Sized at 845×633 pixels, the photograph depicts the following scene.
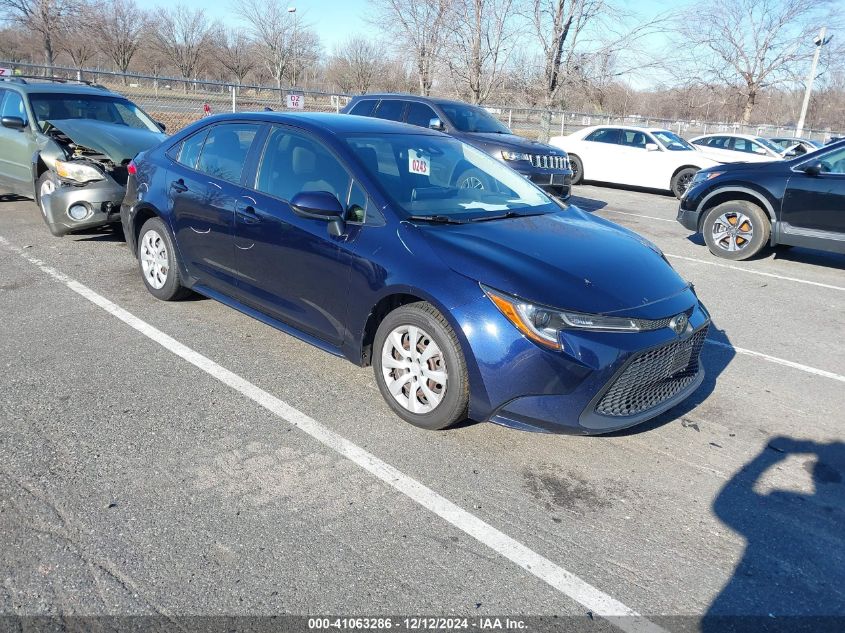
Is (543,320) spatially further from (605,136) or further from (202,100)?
(202,100)

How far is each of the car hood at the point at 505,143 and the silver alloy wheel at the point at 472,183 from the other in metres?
5.85

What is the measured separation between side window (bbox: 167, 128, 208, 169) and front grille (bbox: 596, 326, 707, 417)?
3585mm

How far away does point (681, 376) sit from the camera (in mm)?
3822

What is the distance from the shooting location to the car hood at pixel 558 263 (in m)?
3.36

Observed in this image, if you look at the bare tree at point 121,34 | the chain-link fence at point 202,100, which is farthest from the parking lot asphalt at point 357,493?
the bare tree at point 121,34

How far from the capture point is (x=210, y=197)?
4.79 metres

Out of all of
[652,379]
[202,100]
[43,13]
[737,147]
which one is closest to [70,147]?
[652,379]

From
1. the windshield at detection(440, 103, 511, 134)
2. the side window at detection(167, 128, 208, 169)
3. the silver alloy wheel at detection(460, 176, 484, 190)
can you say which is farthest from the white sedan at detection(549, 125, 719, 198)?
the side window at detection(167, 128, 208, 169)

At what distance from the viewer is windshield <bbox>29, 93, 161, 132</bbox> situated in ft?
27.0

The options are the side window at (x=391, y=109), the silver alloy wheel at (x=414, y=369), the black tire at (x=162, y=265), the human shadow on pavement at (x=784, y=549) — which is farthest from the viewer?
the side window at (x=391, y=109)

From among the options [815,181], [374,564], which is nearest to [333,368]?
[374,564]

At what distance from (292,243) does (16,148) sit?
6115mm

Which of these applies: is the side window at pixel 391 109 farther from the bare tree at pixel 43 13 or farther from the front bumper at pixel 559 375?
the bare tree at pixel 43 13

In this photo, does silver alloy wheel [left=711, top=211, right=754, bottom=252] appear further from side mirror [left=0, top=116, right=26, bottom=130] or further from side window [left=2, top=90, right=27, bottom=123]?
side window [left=2, top=90, right=27, bottom=123]
